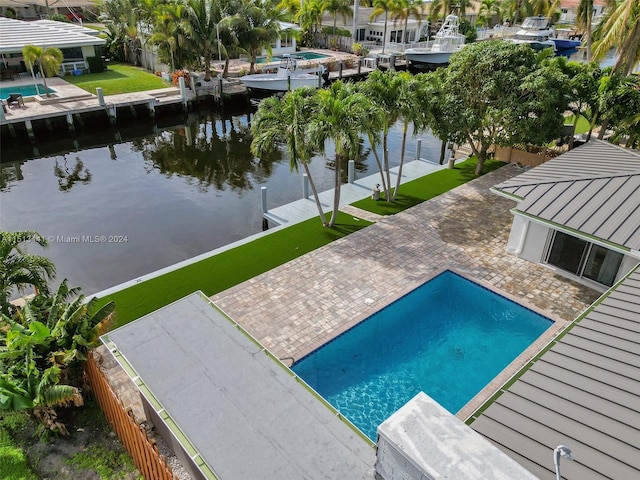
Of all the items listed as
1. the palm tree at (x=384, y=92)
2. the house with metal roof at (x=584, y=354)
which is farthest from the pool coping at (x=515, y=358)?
the palm tree at (x=384, y=92)

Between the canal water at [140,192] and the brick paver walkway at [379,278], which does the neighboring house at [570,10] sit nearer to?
the canal water at [140,192]

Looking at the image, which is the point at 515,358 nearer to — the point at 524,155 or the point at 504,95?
the point at 504,95

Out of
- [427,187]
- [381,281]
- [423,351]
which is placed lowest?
[423,351]

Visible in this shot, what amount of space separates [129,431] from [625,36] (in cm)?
2959

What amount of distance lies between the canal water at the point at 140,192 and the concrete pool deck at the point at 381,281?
5172 mm

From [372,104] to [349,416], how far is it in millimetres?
11293

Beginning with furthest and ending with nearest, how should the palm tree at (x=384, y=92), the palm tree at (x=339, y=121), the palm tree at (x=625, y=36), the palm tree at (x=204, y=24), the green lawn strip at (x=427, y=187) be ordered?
the palm tree at (x=204, y=24), the palm tree at (x=625, y=36), the green lawn strip at (x=427, y=187), the palm tree at (x=384, y=92), the palm tree at (x=339, y=121)

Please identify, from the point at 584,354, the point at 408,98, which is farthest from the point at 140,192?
the point at 584,354

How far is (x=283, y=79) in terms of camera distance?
39875mm

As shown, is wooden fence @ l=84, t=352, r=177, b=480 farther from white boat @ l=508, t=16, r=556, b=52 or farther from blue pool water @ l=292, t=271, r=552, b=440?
white boat @ l=508, t=16, r=556, b=52

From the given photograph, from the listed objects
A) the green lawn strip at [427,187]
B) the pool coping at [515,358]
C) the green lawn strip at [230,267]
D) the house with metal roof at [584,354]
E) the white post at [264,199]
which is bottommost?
the pool coping at [515,358]

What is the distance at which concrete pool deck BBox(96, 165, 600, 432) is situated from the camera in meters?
14.0

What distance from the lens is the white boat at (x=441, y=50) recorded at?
52.2 metres

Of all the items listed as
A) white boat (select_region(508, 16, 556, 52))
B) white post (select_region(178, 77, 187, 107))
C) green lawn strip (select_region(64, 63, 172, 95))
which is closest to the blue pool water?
white post (select_region(178, 77, 187, 107))
